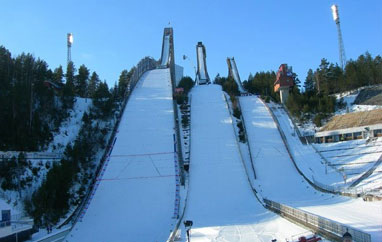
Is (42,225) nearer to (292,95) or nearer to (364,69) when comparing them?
(292,95)

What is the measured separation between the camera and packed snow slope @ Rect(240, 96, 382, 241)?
896 centimetres

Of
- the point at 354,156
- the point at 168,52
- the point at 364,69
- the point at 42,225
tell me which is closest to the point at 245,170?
the point at 354,156

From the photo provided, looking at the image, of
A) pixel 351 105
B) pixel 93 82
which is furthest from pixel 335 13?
pixel 93 82

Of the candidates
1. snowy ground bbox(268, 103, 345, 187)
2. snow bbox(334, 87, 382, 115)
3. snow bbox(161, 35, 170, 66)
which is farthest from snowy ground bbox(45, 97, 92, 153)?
snow bbox(334, 87, 382, 115)

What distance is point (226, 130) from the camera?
2027 cm

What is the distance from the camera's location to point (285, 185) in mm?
15562

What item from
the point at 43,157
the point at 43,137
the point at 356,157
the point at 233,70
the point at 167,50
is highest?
the point at 167,50

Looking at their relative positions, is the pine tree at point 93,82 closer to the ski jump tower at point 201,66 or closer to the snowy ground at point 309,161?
the ski jump tower at point 201,66

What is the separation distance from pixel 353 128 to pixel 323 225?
A: 1184cm

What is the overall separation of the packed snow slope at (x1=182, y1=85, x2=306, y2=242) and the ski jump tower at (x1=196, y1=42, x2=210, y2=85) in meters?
12.3

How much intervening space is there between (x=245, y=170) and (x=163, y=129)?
17.4ft

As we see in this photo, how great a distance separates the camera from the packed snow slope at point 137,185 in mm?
11593

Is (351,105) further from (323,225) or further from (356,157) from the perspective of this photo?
(323,225)

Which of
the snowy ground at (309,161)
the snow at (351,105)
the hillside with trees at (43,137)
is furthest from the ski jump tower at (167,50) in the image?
the snow at (351,105)
